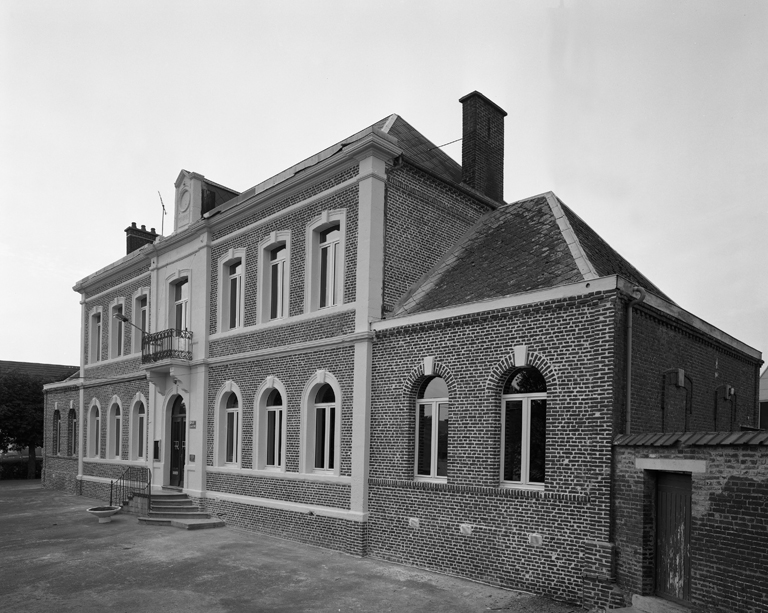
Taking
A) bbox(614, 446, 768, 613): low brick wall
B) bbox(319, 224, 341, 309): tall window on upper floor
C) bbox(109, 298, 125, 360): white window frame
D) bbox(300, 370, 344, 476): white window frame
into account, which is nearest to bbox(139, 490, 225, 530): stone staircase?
bbox(300, 370, 344, 476): white window frame

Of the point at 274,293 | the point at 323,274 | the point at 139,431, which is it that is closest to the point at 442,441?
the point at 323,274

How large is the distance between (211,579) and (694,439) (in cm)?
801

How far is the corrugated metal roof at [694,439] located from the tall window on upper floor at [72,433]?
2447 cm

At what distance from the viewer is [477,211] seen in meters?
15.9

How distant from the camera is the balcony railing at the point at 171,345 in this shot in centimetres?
1827

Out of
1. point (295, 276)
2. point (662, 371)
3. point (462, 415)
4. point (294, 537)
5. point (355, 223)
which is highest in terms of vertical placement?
point (355, 223)

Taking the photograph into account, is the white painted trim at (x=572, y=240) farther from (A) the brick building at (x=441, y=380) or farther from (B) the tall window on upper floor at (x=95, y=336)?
(B) the tall window on upper floor at (x=95, y=336)

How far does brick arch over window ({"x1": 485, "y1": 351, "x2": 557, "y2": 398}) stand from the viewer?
9898 millimetres

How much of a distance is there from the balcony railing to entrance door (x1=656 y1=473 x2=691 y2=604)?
44.3 ft

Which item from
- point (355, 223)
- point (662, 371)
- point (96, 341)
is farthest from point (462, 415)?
point (96, 341)

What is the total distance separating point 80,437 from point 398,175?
18.7 metres

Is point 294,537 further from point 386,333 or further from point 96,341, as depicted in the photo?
point 96,341

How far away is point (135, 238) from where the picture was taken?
26438 millimetres

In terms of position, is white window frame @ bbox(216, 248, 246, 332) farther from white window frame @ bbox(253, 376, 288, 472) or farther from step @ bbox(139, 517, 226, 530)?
step @ bbox(139, 517, 226, 530)
